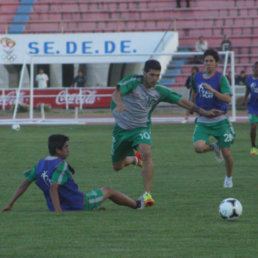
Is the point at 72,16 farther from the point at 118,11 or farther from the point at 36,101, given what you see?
the point at 36,101

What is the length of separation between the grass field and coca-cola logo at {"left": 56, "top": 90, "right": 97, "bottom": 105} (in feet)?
38.2

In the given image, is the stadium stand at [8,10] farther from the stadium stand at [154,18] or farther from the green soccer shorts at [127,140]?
the green soccer shorts at [127,140]

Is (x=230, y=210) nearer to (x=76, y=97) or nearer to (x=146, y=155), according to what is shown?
(x=146, y=155)

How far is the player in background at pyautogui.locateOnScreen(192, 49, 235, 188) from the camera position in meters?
10.6

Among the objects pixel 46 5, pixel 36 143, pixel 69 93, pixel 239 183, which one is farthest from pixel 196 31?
pixel 239 183

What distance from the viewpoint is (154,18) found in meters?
36.4

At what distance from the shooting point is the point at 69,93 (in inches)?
A: 1058

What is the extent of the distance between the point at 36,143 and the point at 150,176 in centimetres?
1055

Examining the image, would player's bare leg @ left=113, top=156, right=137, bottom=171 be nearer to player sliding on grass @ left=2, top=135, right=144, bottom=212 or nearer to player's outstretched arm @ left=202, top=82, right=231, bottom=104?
player's outstretched arm @ left=202, top=82, right=231, bottom=104

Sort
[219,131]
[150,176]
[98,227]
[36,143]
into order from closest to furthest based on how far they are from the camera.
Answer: [98,227] → [150,176] → [219,131] → [36,143]

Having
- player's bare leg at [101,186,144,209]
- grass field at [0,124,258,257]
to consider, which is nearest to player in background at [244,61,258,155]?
grass field at [0,124,258,257]

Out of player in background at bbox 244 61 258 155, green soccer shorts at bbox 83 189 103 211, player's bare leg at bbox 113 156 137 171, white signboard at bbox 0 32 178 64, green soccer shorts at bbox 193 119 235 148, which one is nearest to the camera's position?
green soccer shorts at bbox 83 189 103 211

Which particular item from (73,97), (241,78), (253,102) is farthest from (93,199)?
(241,78)

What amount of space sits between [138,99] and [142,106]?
0.35 ft
